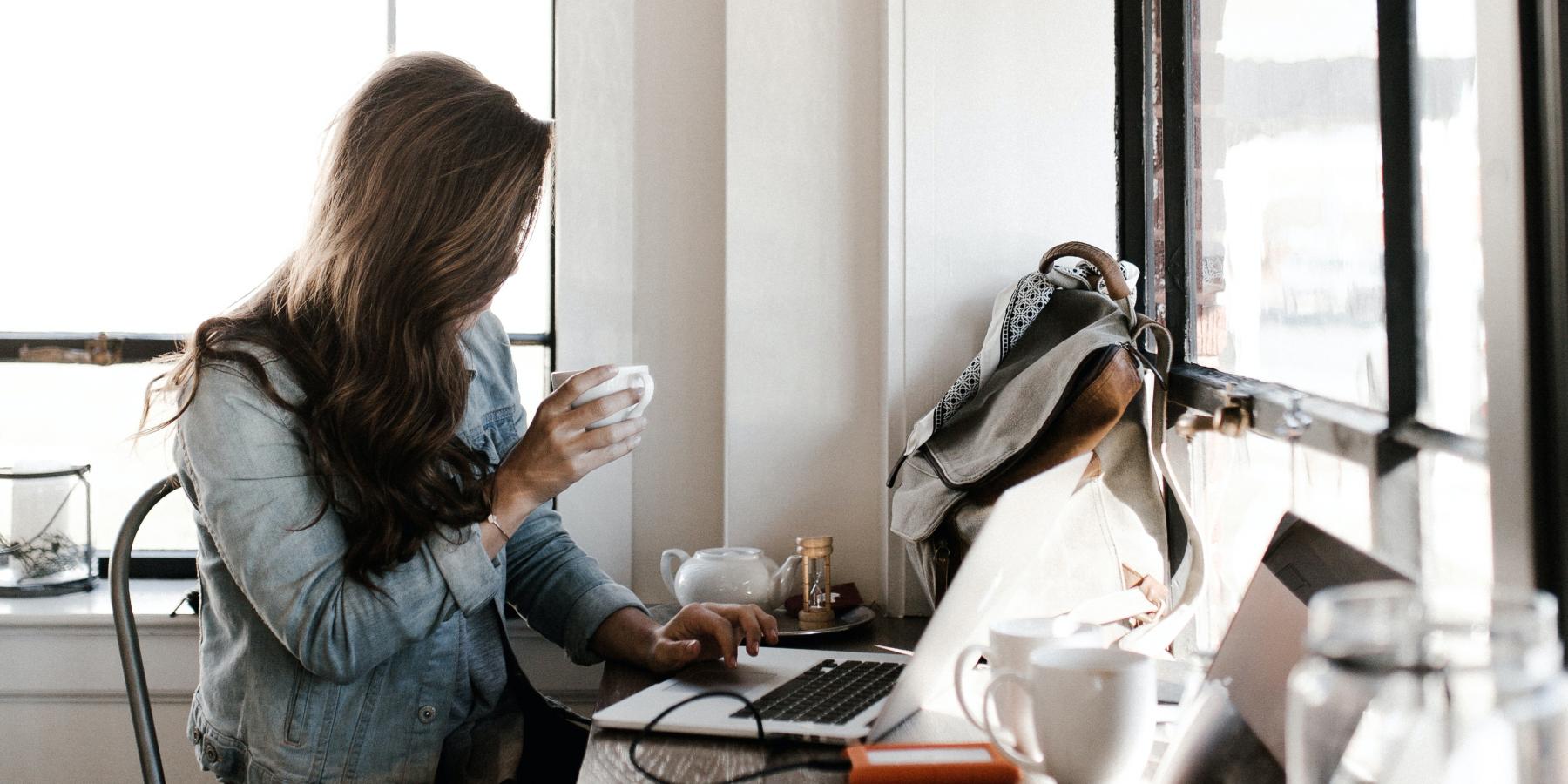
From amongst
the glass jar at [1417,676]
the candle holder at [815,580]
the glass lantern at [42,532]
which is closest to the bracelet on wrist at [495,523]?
the candle holder at [815,580]

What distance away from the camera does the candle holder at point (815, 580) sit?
161 cm

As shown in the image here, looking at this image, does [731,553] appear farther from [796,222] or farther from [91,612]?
[91,612]

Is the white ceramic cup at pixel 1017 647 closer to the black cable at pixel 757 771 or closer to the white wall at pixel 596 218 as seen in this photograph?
the black cable at pixel 757 771

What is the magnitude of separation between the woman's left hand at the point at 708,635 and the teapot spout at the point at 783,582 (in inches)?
8.8

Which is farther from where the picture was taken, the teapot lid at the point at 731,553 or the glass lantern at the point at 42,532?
the glass lantern at the point at 42,532

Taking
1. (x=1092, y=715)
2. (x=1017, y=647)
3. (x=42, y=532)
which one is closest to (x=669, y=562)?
(x=1017, y=647)

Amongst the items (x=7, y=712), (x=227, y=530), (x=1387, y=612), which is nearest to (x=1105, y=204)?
(x=227, y=530)

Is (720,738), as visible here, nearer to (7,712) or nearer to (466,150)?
(466,150)

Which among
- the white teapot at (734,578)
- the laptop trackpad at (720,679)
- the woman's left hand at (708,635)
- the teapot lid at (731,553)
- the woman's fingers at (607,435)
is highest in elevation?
the woman's fingers at (607,435)

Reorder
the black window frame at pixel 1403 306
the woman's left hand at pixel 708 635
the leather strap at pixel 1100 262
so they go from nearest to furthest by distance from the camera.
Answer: the black window frame at pixel 1403 306, the woman's left hand at pixel 708 635, the leather strap at pixel 1100 262

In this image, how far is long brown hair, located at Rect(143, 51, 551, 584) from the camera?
1292 mm

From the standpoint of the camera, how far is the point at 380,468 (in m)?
1.30

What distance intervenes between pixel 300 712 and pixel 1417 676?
1215 millimetres

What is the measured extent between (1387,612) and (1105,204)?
149cm
